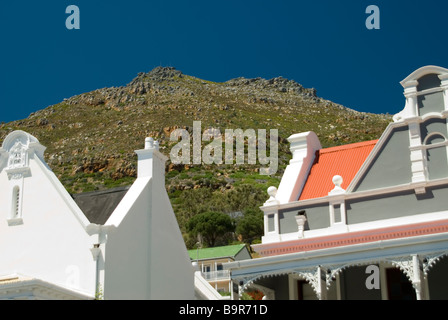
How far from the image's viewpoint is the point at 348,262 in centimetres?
2100

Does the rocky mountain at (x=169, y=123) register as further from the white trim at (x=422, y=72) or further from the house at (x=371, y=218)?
the white trim at (x=422, y=72)

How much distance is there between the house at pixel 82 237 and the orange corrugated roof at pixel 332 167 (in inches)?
214

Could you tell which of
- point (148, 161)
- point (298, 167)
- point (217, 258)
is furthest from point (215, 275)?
point (148, 161)

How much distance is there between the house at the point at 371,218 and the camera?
71.6 feet

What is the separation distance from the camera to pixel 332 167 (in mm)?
27375

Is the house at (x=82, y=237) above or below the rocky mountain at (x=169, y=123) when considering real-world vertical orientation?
below

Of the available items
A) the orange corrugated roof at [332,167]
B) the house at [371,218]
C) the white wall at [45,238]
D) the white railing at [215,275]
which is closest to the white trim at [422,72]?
the house at [371,218]

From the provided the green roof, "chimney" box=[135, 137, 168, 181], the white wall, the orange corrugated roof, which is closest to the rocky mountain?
the green roof

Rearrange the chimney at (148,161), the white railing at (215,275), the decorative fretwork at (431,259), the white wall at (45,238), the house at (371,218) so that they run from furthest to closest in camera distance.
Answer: the white railing at (215,275)
the chimney at (148,161)
the white wall at (45,238)
the house at (371,218)
the decorative fretwork at (431,259)

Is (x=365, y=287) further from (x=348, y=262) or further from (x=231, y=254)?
(x=231, y=254)

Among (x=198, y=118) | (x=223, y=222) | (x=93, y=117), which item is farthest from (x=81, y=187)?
(x=93, y=117)

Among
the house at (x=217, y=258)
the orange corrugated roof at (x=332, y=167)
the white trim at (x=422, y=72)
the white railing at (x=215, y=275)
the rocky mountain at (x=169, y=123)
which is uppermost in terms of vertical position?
the rocky mountain at (x=169, y=123)

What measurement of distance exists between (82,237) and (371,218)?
9.23 m

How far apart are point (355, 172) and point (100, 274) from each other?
9.85m
